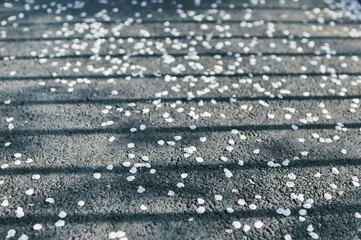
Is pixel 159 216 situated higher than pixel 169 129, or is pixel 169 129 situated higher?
pixel 169 129

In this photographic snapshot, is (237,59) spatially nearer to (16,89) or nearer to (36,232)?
(16,89)

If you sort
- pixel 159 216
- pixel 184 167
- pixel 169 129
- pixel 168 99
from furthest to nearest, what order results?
pixel 168 99 < pixel 169 129 < pixel 184 167 < pixel 159 216

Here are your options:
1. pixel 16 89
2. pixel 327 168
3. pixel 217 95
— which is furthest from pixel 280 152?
pixel 16 89

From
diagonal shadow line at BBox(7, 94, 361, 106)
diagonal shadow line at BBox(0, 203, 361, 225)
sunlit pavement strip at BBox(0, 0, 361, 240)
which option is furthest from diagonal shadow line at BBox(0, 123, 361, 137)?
diagonal shadow line at BBox(0, 203, 361, 225)

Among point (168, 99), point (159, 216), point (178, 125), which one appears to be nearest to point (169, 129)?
point (178, 125)

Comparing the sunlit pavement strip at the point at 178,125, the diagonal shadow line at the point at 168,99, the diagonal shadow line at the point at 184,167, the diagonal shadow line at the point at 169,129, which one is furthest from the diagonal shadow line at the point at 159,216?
the diagonal shadow line at the point at 168,99

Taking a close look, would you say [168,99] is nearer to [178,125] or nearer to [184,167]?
[178,125]
